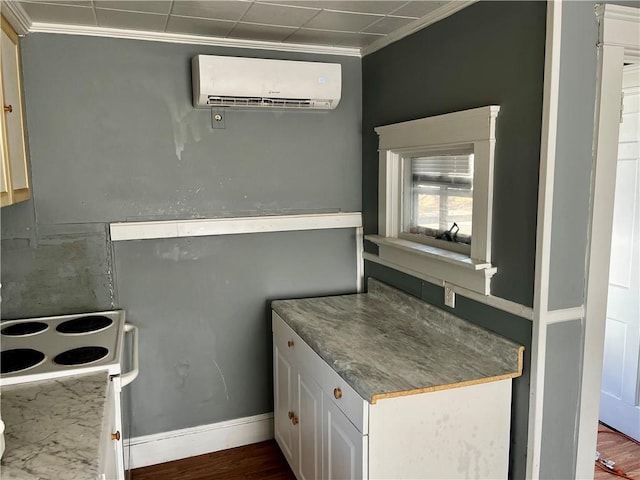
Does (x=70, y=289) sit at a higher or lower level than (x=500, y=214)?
lower

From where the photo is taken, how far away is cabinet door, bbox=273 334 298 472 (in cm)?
256

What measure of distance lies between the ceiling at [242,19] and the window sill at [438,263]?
988mm

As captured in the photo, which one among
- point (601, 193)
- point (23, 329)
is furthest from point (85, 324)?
point (601, 193)

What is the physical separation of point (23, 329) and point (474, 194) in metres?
2.02

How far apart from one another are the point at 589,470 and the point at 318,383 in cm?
107

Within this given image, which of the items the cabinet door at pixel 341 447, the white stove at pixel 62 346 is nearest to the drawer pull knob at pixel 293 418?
the cabinet door at pixel 341 447

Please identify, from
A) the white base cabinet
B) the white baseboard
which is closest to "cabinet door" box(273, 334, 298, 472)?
the white baseboard

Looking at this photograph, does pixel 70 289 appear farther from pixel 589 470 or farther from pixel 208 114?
pixel 589 470

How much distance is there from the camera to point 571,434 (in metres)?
1.90

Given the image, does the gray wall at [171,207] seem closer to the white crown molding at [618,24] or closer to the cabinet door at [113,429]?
the cabinet door at [113,429]

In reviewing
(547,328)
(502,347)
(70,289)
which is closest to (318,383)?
(502,347)

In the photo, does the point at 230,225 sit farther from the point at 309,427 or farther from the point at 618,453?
the point at 618,453

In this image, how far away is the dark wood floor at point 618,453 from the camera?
105 inches

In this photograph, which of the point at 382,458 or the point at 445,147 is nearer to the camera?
the point at 382,458
